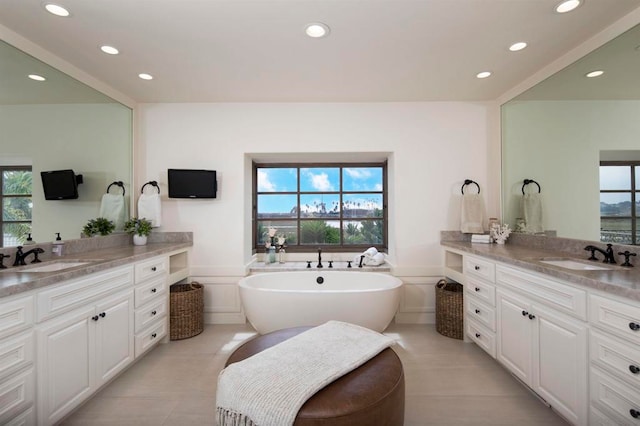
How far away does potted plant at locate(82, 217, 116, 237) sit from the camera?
8.46 feet

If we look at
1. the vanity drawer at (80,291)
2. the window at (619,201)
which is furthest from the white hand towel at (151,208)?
the window at (619,201)

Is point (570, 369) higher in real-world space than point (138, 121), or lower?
lower

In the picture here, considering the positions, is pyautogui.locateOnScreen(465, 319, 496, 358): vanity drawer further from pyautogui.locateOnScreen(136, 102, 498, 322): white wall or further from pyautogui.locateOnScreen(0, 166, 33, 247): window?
pyautogui.locateOnScreen(0, 166, 33, 247): window

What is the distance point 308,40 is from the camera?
200 centimetres

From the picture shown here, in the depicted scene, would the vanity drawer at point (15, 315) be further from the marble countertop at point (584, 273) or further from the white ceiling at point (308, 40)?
the marble countertop at point (584, 273)

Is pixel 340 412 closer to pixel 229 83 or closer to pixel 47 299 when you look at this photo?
pixel 47 299

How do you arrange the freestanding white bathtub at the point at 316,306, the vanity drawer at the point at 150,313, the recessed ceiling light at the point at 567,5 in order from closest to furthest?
the recessed ceiling light at the point at 567,5, the vanity drawer at the point at 150,313, the freestanding white bathtub at the point at 316,306

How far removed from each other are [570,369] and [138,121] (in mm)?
4178

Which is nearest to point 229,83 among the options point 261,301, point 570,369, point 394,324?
point 261,301

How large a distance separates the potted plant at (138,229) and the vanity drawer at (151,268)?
19.0 inches

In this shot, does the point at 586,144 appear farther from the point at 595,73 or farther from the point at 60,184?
the point at 60,184

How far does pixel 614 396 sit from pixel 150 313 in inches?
120

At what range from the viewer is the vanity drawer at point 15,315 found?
1.31 metres

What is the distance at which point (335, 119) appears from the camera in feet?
10.3
